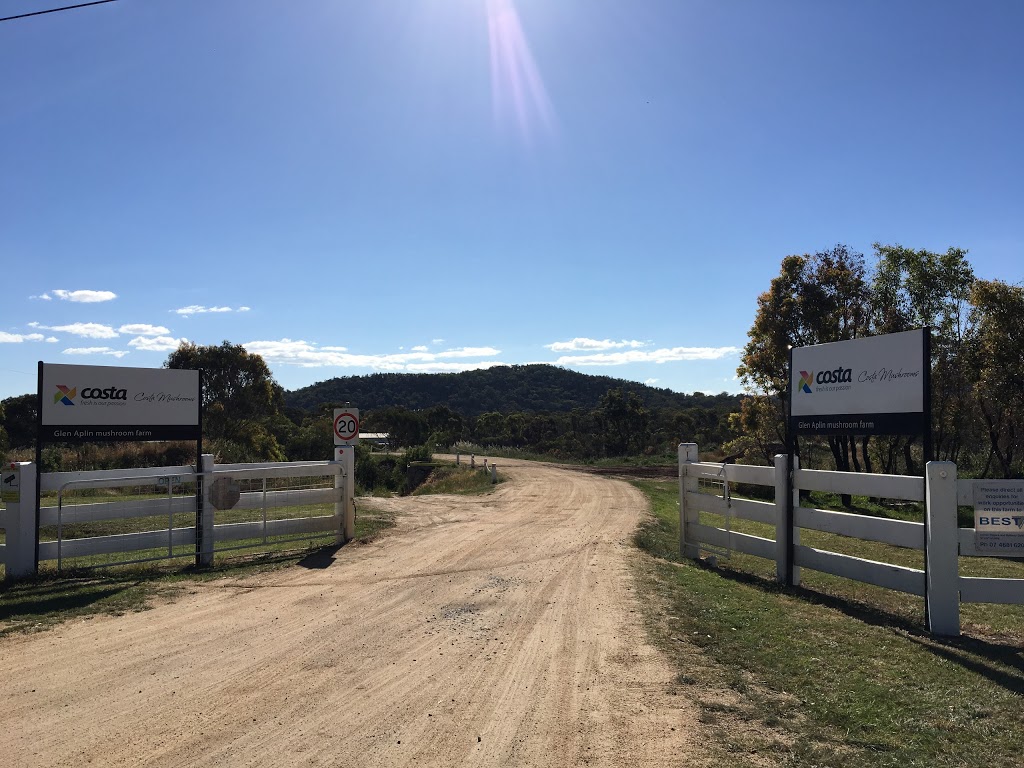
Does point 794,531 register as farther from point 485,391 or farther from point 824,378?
point 485,391

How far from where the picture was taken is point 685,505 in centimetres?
1162

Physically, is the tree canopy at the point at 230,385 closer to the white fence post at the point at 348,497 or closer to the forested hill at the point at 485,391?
the white fence post at the point at 348,497

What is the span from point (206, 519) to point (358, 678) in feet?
21.5

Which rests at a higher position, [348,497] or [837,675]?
[348,497]

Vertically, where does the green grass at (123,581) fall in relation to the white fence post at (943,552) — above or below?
below

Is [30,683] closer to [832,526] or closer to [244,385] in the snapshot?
[832,526]

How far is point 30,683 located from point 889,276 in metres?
26.1

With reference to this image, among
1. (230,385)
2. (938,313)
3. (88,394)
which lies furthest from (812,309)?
(230,385)

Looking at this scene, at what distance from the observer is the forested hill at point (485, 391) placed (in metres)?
127

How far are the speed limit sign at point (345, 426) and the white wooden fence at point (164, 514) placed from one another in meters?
1.06

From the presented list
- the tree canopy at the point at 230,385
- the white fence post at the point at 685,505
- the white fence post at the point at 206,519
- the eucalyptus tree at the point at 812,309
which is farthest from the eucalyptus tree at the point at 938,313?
the tree canopy at the point at 230,385

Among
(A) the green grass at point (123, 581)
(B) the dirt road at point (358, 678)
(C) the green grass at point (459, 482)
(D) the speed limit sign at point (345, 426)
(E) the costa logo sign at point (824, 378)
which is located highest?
(E) the costa logo sign at point (824, 378)

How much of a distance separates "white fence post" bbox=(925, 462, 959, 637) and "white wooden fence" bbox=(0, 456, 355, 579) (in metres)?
9.30

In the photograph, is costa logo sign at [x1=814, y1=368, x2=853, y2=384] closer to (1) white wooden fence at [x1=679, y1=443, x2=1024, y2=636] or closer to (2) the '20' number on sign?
(1) white wooden fence at [x1=679, y1=443, x2=1024, y2=636]
